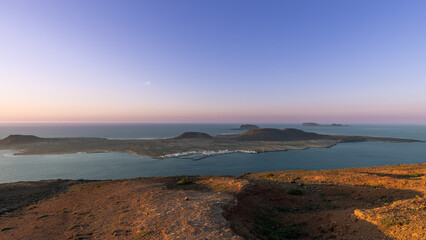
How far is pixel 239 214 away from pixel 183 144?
3229 inches

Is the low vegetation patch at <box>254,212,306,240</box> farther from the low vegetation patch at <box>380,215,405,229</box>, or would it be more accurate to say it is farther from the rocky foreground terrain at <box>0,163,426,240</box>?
the low vegetation patch at <box>380,215,405,229</box>

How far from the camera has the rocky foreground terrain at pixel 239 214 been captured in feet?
29.2

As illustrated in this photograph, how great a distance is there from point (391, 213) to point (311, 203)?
5.89m

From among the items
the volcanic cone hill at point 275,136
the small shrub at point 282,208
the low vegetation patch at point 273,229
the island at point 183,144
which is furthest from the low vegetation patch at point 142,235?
the volcanic cone hill at point 275,136

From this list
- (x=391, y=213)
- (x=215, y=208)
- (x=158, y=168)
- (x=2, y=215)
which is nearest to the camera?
(x=391, y=213)

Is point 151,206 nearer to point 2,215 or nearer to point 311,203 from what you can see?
point 311,203

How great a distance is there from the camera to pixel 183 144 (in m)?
91.3

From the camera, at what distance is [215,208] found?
1148cm

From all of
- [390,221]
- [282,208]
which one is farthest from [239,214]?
[390,221]

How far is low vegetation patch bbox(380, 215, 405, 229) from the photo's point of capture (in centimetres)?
829

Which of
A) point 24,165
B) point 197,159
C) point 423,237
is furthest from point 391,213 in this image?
point 24,165

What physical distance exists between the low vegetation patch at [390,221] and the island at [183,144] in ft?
192

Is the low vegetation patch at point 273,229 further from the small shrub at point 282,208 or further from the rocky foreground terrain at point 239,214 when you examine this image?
the small shrub at point 282,208

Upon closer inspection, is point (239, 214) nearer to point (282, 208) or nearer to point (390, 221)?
point (282, 208)
